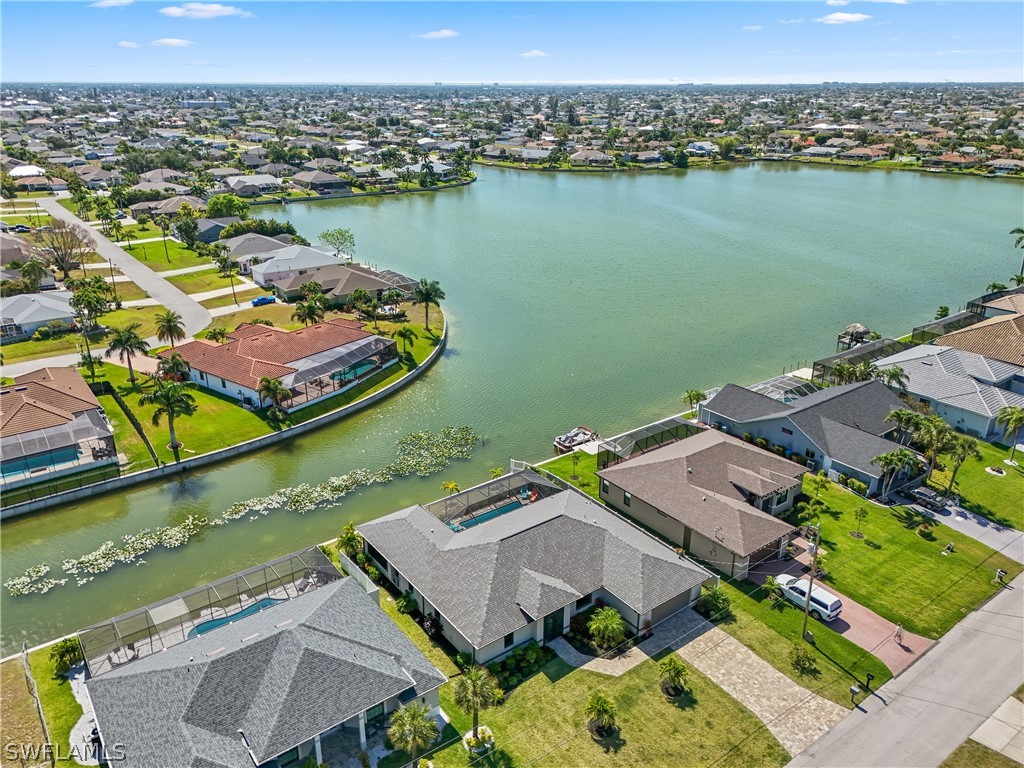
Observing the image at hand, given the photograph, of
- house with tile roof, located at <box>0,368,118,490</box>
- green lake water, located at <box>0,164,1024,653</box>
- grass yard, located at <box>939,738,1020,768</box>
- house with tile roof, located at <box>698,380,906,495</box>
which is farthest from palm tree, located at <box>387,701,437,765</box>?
house with tile roof, located at <box>0,368,118,490</box>

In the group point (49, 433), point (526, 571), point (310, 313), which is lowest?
point (526, 571)

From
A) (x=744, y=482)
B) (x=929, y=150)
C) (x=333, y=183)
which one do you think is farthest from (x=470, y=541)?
(x=929, y=150)

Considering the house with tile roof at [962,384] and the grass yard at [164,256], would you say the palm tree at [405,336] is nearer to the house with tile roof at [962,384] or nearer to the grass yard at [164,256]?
the house with tile roof at [962,384]

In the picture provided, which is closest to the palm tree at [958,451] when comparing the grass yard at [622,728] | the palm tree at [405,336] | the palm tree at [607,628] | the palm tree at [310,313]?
the grass yard at [622,728]

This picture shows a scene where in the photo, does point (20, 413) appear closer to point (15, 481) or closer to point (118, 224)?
point (15, 481)

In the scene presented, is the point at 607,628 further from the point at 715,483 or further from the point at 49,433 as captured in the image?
the point at 49,433

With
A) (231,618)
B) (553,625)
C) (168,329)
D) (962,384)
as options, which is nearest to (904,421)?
(962,384)
